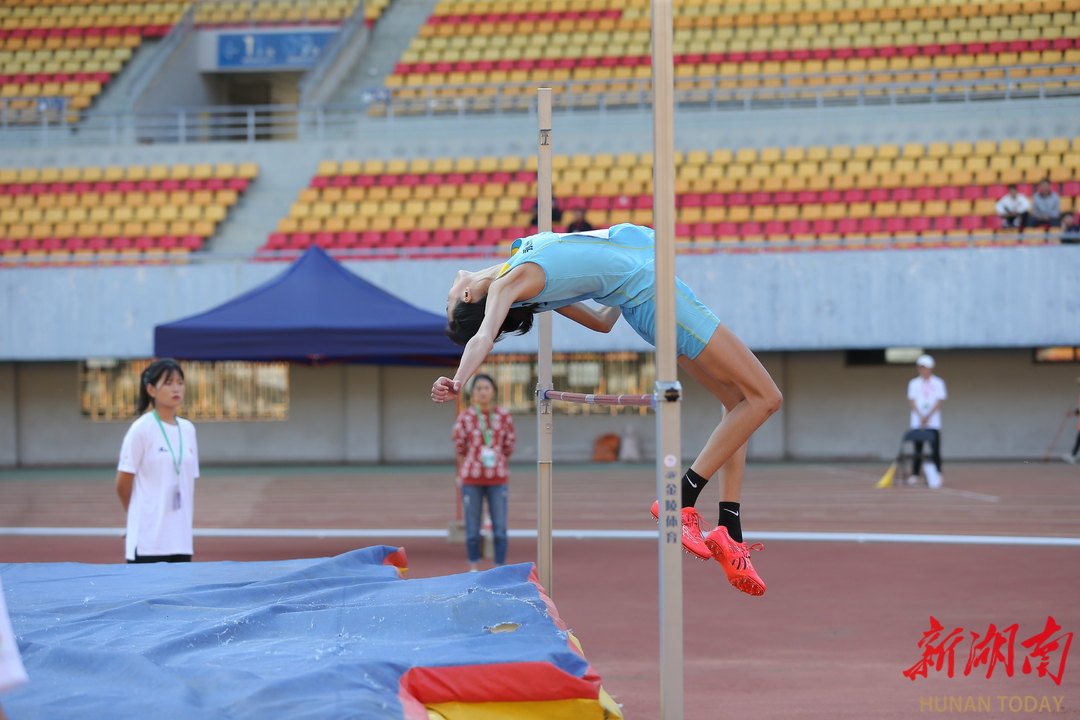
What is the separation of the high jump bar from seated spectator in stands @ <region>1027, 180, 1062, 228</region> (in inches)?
549

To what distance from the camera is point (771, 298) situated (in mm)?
15656

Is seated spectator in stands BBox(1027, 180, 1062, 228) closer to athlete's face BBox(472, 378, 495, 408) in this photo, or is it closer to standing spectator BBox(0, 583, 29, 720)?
athlete's face BBox(472, 378, 495, 408)

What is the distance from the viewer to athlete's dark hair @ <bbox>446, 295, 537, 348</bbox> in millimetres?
3391

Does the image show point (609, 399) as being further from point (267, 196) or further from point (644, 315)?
point (267, 196)

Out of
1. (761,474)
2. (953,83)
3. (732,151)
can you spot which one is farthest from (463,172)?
(953,83)

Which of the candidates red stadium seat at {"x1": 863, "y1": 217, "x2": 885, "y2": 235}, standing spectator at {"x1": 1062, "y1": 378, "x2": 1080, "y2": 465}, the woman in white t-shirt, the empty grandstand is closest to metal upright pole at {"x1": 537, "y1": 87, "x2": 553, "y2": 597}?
the woman in white t-shirt

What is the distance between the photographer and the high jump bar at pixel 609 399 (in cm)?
285

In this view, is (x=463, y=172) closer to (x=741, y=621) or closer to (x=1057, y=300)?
(x=1057, y=300)

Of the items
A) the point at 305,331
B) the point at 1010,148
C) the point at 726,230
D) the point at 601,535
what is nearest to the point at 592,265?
the point at 305,331

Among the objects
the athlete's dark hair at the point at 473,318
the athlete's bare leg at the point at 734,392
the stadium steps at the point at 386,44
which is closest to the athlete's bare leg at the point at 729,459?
the athlete's bare leg at the point at 734,392

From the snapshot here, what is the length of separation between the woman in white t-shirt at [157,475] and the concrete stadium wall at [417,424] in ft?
40.0

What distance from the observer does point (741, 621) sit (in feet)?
20.8

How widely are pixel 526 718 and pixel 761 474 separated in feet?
43.2

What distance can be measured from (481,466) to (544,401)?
3849 millimetres
